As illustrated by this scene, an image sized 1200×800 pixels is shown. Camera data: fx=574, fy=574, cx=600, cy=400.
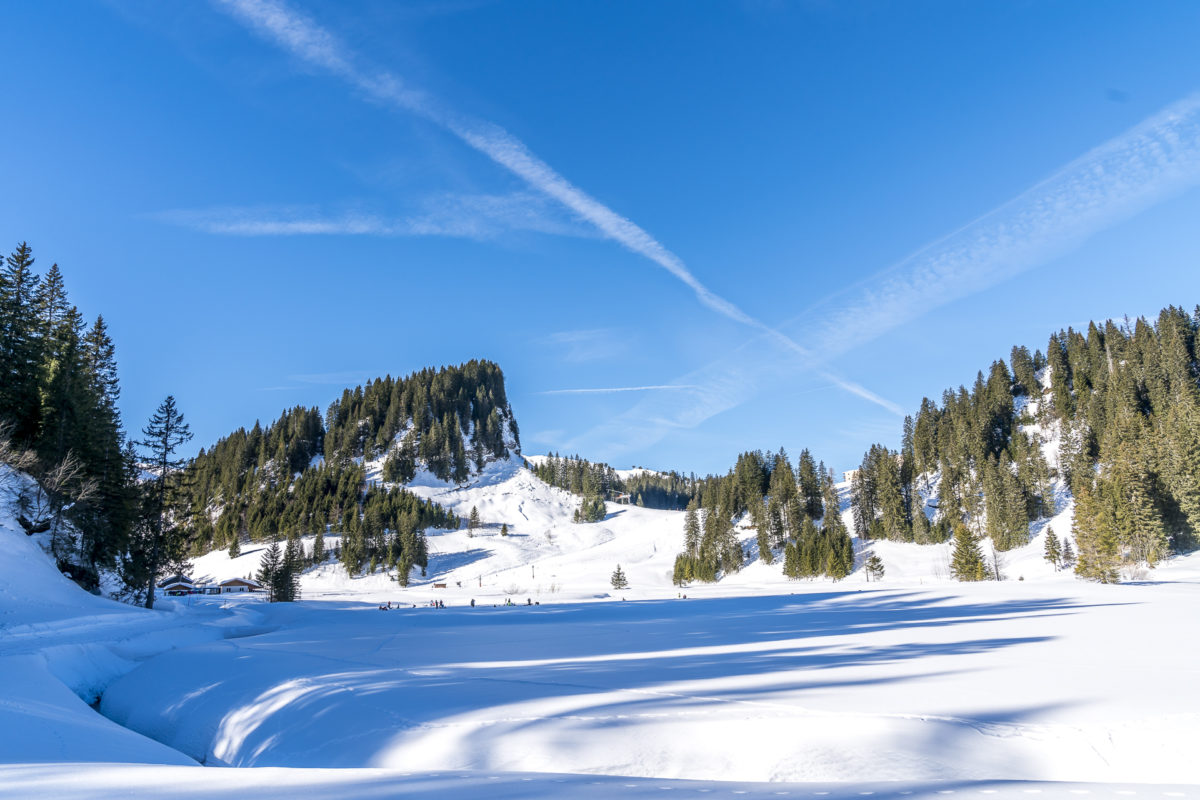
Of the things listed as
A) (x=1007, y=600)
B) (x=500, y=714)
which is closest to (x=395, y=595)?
(x=1007, y=600)

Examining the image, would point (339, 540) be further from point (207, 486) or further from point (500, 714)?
point (500, 714)

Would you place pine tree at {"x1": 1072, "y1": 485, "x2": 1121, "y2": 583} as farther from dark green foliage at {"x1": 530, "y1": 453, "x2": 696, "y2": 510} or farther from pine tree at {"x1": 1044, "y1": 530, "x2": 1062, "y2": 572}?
dark green foliage at {"x1": 530, "y1": 453, "x2": 696, "y2": 510}

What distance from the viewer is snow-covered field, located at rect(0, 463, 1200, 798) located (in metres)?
5.05

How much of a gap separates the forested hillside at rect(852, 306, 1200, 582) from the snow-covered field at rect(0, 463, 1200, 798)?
42.8 m

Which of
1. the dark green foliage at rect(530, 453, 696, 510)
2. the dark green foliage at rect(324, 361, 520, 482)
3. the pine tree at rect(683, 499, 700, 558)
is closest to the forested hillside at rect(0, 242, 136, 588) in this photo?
the pine tree at rect(683, 499, 700, 558)

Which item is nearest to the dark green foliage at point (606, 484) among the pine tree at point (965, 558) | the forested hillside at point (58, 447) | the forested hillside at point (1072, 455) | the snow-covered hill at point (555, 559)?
the snow-covered hill at point (555, 559)

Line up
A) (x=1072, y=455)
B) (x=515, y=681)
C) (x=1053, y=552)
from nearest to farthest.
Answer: (x=515, y=681) < (x=1053, y=552) < (x=1072, y=455)

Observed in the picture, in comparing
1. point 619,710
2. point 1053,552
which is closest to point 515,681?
point 619,710

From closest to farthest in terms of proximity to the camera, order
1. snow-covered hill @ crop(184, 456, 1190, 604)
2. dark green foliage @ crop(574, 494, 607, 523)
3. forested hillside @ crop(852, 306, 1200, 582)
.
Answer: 1. forested hillside @ crop(852, 306, 1200, 582)
2. snow-covered hill @ crop(184, 456, 1190, 604)
3. dark green foliage @ crop(574, 494, 607, 523)

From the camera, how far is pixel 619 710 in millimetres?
8273

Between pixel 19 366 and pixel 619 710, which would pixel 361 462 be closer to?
pixel 19 366

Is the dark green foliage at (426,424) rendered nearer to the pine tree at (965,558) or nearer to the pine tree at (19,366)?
the pine tree at (19,366)

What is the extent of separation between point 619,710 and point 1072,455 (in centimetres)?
10457

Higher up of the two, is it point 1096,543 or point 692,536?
point 1096,543
